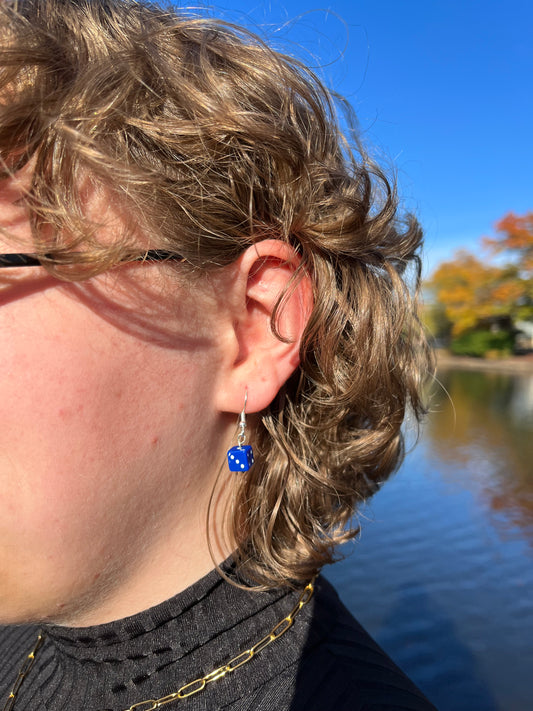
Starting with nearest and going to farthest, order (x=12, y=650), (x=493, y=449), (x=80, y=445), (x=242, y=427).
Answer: (x=80, y=445) → (x=242, y=427) → (x=12, y=650) → (x=493, y=449)

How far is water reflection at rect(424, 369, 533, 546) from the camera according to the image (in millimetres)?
3119

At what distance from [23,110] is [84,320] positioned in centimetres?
37

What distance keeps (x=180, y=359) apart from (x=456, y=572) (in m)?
2.34

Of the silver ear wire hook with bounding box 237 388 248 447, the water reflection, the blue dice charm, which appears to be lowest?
the water reflection

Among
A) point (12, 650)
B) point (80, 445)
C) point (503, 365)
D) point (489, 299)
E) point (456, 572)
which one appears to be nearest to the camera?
point (80, 445)

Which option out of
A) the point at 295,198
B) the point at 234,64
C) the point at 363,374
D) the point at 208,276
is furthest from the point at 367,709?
the point at 234,64

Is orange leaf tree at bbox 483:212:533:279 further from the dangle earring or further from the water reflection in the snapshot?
the dangle earring

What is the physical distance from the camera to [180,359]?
38.6 inches

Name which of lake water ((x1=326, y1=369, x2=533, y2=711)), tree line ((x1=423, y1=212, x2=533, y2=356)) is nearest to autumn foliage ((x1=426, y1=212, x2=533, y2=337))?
tree line ((x1=423, y1=212, x2=533, y2=356))

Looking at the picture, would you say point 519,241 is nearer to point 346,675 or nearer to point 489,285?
point 489,285

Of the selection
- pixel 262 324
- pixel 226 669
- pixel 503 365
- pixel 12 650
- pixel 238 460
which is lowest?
pixel 12 650

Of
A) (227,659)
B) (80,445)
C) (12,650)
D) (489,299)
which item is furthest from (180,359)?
(489,299)

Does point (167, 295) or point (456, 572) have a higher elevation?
point (167, 295)

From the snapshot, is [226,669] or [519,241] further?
[519,241]
